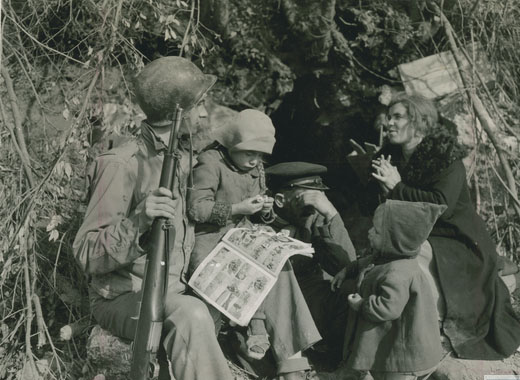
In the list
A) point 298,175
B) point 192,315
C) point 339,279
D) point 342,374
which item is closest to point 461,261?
point 339,279

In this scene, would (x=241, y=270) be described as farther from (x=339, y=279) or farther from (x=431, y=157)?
(x=431, y=157)

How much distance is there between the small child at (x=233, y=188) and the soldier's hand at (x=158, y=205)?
2.41 feet

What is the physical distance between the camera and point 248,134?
4.00 m

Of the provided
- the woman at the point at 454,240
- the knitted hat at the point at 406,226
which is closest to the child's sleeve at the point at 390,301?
the knitted hat at the point at 406,226

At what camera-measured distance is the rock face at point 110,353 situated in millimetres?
3594

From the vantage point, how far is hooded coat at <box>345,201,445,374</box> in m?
3.63

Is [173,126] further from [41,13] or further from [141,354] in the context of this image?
[41,13]

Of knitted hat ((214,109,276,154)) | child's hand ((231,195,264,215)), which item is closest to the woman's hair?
knitted hat ((214,109,276,154))

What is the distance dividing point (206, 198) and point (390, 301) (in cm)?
117

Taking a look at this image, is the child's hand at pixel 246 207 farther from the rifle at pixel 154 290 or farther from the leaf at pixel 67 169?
the leaf at pixel 67 169

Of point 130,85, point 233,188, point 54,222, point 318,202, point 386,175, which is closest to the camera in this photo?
point 233,188

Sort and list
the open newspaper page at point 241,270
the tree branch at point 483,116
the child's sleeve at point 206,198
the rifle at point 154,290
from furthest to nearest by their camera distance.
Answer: the tree branch at point 483,116, the child's sleeve at point 206,198, the open newspaper page at point 241,270, the rifle at point 154,290

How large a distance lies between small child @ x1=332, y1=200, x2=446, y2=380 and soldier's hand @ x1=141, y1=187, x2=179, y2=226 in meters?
1.26

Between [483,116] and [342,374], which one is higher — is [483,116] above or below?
above
